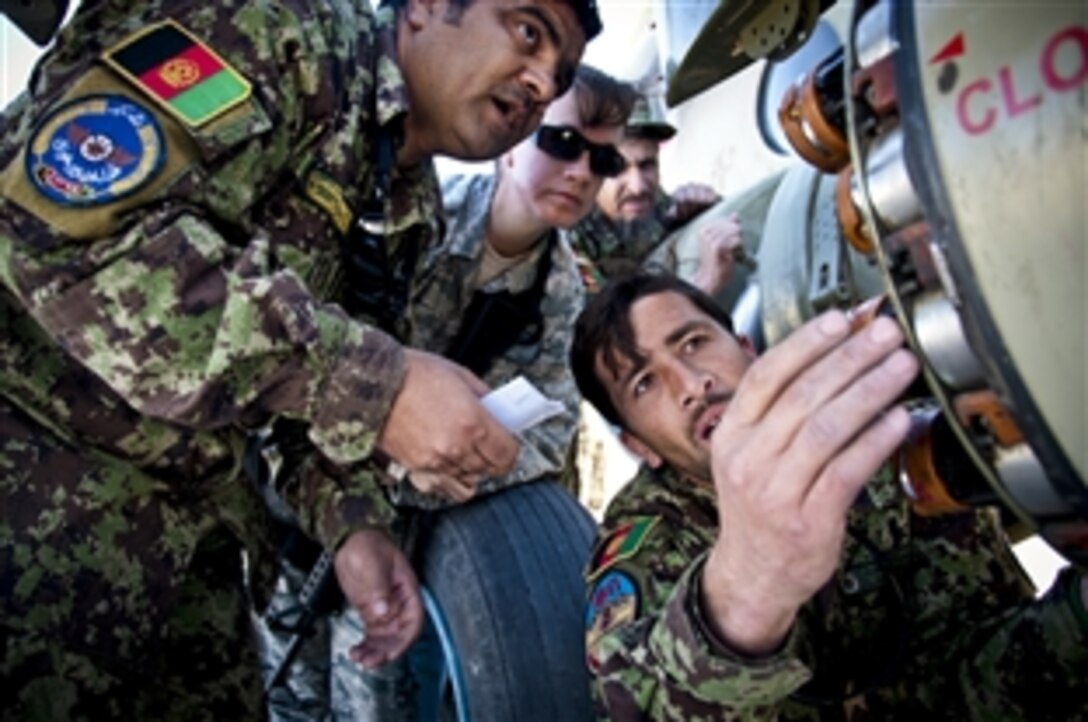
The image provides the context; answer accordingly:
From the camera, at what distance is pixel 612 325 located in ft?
5.45

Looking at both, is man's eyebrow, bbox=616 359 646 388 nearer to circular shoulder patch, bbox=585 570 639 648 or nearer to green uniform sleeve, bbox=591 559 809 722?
circular shoulder patch, bbox=585 570 639 648

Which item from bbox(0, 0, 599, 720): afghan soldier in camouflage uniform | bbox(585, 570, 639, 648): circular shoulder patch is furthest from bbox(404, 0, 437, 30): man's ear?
bbox(585, 570, 639, 648): circular shoulder patch

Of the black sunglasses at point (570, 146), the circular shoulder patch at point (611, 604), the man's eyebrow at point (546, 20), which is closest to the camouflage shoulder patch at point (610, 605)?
the circular shoulder patch at point (611, 604)

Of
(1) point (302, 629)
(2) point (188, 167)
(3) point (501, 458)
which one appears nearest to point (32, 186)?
(2) point (188, 167)

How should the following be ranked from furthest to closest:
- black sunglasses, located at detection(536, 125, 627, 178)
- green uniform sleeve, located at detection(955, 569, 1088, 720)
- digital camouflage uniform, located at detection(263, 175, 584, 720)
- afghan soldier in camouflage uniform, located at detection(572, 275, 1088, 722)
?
1. black sunglasses, located at detection(536, 125, 627, 178)
2. digital camouflage uniform, located at detection(263, 175, 584, 720)
3. green uniform sleeve, located at detection(955, 569, 1088, 720)
4. afghan soldier in camouflage uniform, located at detection(572, 275, 1088, 722)

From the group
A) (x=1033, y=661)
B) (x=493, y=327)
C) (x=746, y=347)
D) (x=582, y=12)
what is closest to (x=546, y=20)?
(x=582, y=12)

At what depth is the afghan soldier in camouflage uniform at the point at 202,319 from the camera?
1.07m

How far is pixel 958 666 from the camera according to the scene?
Result: 4.31 feet

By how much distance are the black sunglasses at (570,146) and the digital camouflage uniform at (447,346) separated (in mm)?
205

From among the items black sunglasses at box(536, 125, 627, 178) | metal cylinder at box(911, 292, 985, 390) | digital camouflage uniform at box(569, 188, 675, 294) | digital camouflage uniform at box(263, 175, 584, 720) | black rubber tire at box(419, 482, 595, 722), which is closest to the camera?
metal cylinder at box(911, 292, 985, 390)

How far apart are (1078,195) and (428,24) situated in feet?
4.25

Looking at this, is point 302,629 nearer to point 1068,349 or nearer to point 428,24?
point 428,24

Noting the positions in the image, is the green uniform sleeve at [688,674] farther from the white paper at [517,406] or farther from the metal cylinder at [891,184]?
the metal cylinder at [891,184]

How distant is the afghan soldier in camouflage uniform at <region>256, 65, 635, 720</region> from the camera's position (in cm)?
226
